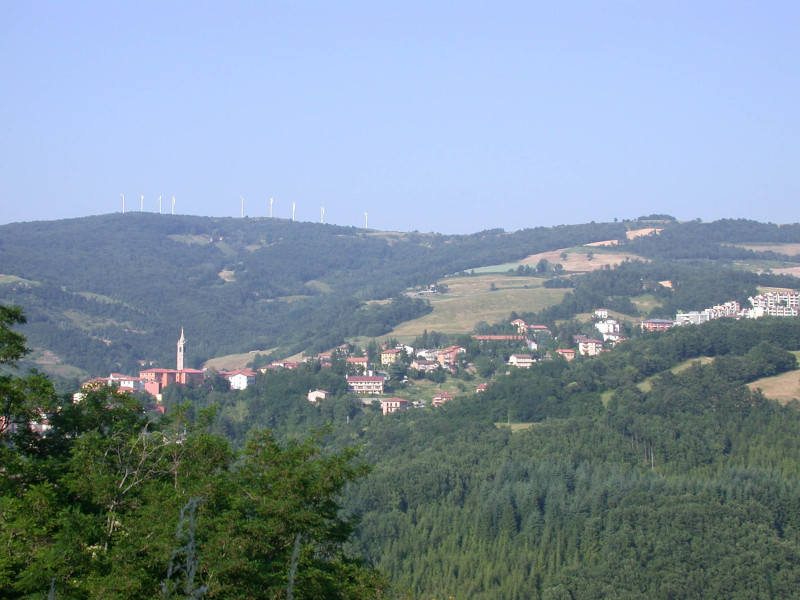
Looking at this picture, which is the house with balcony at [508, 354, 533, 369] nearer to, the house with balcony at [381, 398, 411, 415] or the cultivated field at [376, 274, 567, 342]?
the house with balcony at [381, 398, 411, 415]

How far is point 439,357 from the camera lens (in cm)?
10600

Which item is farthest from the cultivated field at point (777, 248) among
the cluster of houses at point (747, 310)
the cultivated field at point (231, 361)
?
the cultivated field at point (231, 361)

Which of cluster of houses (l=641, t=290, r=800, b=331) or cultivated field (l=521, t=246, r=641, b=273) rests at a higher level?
cultivated field (l=521, t=246, r=641, b=273)

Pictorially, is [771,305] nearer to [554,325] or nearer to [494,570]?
[554,325]

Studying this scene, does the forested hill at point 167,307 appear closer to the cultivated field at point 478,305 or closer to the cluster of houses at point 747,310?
the cultivated field at point 478,305

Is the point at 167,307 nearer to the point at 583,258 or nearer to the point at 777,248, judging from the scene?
the point at 583,258

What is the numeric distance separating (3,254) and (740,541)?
158 metres

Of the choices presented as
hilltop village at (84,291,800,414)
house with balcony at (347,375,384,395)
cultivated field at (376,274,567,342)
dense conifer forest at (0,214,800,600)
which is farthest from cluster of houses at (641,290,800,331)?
house with balcony at (347,375,384,395)

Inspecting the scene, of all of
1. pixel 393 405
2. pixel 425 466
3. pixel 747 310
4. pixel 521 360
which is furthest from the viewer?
pixel 747 310

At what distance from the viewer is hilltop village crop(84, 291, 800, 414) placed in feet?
304

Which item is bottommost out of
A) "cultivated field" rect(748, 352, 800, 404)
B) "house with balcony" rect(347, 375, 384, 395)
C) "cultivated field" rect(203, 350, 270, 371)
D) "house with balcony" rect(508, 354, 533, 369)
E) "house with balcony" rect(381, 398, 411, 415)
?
"cultivated field" rect(203, 350, 270, 371)

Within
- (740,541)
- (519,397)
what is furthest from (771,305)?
(740,541)

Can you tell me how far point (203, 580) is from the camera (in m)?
15.5

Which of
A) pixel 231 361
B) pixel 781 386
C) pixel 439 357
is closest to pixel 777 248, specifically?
pixel 439 357
